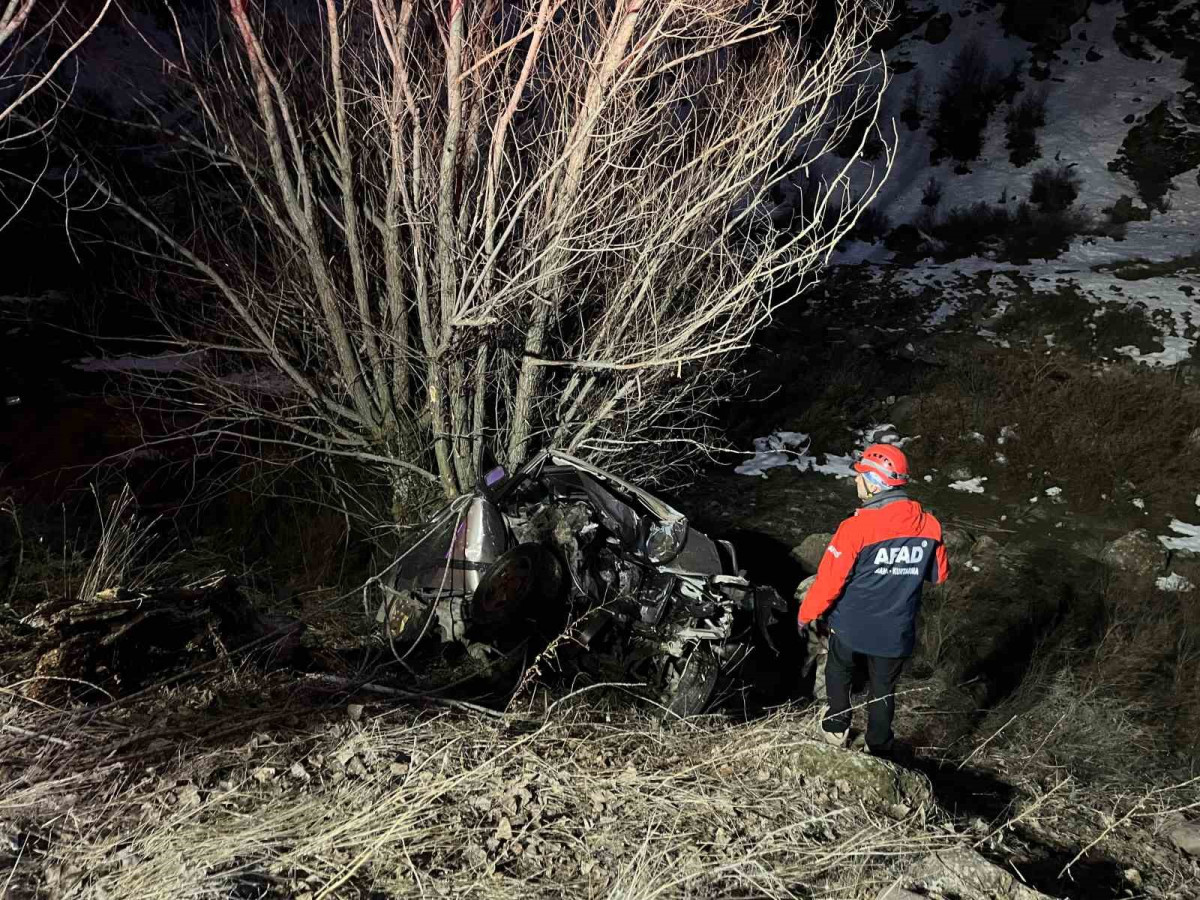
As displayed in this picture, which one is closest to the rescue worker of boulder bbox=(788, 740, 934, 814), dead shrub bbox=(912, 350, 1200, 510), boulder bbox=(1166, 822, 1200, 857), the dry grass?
boulder bbox=(788, 740, 934, 814)

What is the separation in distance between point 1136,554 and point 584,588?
266 inches

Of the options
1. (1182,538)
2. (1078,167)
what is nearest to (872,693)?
(1182,538)

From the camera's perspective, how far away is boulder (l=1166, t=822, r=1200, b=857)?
3597mm

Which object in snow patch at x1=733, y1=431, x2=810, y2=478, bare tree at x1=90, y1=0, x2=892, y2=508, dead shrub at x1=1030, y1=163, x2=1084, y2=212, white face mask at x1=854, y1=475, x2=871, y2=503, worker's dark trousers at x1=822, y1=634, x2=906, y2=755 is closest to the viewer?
white face mask at x1=854, y1=475, x2=871, y2=503

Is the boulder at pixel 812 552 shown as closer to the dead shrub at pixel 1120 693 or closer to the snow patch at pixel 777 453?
the dead shrub at pixel 1120 693

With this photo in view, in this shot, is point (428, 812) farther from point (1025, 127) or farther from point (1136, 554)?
point (1025, 127)

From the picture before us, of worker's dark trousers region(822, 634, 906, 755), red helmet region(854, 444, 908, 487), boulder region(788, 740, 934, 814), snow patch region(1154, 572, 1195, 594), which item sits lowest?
snow patch region(1154, 572, 1195, 594)

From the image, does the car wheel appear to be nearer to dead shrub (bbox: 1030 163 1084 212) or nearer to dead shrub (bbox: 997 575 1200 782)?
dead shrub (bbox: 997 575 1200 782)

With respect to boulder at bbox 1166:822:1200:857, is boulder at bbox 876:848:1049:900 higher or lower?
higher

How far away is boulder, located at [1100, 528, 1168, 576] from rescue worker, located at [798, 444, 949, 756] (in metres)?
5.85

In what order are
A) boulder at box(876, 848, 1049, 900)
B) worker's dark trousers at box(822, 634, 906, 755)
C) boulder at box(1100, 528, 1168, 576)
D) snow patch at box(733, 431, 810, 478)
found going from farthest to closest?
snow patch at box(733, 431, 810, 478)
boulder at box(1100, 528, 1168, 576)
worker's dark trousers at box(822, 634, 906, 755)
boulder at box(876, 848, 1049, 900)

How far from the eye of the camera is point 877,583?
3637mm

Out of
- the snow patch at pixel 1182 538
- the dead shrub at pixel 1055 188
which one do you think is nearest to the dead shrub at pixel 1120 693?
the snow patch at pixel 1182 538

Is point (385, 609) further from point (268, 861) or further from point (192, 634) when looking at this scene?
point (268, 861)
